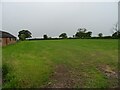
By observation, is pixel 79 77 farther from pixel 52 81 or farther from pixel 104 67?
pixel 104 67

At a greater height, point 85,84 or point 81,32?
point 81,32

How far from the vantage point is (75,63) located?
47.0 feet

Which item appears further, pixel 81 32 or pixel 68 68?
pixel 81 32

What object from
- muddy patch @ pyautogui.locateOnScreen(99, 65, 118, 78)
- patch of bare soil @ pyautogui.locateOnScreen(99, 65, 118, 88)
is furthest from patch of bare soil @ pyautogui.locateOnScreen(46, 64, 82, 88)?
muddy patch @ pyautogui.locateOnScreen(99, 65, 118, 78)

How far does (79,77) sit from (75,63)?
3157 millimetres

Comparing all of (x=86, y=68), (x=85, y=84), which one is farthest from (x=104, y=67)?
(x=85, y=84)

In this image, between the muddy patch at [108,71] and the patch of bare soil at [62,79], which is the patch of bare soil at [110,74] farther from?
the patch of bare soil at [62,79]

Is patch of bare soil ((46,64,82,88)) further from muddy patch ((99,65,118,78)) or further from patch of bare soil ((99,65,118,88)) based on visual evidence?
muddy patch ((99,65,118,78))

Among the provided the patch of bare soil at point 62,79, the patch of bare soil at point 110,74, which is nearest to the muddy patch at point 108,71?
the patch of bare soil at point 110,74

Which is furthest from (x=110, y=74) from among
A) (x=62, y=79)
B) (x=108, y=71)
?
(x=62, y=79)

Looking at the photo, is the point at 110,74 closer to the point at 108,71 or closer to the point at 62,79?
the point at 108,71

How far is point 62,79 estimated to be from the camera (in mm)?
10805

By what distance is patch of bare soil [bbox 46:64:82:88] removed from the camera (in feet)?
32.6

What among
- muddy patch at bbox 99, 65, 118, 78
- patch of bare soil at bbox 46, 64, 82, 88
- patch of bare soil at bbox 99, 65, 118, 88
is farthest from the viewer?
muddy patch at bbox 99, 65, 118, 78
